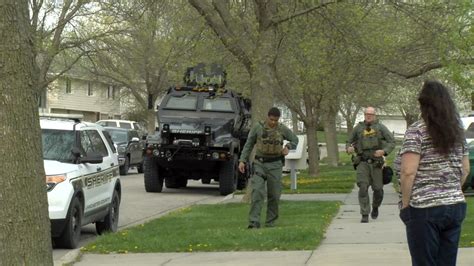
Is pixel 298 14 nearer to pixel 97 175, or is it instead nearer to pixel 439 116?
pixel 97 175

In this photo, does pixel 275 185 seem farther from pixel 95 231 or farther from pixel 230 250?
pixel 95 231

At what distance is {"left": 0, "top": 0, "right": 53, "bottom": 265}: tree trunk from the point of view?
4.66m

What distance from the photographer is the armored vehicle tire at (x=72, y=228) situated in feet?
34.6

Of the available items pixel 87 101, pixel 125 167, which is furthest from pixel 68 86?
pixel 125 167

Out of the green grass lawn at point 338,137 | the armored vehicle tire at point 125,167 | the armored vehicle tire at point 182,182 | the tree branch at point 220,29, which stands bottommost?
the armored vehicle tire at point 182,182

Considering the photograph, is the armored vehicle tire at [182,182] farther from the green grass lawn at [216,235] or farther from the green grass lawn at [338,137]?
the green grass lawn at [338,137]

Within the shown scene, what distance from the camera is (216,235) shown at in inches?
421

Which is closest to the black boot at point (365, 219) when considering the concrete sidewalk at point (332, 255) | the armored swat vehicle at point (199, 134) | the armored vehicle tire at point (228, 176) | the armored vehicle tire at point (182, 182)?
the concrete sidewalk at point (332, 255)

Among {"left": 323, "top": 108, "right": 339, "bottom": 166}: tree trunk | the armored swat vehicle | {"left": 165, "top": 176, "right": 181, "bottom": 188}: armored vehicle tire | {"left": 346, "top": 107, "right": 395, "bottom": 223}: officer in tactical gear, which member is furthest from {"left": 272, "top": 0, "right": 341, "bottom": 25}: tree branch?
{"left": 323, "top": 108, "right": 339, "bottom": 166}: tree trunk

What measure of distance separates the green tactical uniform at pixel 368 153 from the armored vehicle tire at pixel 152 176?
9293 millimetres

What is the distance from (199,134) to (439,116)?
14.9 meters

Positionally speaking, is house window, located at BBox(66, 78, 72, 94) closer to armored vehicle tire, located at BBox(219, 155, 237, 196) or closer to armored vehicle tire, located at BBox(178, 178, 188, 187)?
armored vehicle tire, located at BBox(178, 178, 188, 187)

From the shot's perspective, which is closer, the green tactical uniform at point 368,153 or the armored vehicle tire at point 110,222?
the green tactical uniform at point 368,153

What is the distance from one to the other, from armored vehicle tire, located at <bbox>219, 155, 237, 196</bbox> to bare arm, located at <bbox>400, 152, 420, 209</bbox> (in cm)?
1489
